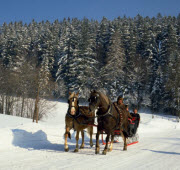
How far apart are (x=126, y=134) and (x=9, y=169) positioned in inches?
218

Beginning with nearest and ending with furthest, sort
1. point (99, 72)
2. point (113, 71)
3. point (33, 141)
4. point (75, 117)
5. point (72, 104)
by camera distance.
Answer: point (72, 104) → point (75, 117) → point (33, 141) → point (113, 71) → point (99, 72)

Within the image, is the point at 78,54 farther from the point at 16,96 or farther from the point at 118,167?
the point at 118,167

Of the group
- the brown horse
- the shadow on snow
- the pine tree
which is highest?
the pine tree

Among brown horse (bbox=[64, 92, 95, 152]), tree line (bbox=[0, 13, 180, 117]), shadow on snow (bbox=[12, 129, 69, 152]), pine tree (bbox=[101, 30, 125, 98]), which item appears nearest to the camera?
brown horse (bbox=[64, 92, 95, 152])

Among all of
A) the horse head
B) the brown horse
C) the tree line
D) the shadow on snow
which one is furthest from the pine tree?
the horse head

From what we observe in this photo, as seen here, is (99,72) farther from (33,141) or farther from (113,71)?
(33,141)

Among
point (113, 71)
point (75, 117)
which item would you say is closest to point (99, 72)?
point (113, 71)

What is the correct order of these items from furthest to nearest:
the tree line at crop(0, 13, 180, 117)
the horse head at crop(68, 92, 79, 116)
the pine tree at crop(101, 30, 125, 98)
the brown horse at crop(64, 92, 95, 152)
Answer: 1. the pine tree at crop(101, 30, 125, 98)
2. the tree line at crop(0, 13, 180, 117)
3. the brown horse at crop(64, 92, 95, 152)
4. the horse head at crop(68, 92, 79, 116)

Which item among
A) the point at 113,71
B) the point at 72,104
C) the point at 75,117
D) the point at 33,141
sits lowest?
the point at 33,141

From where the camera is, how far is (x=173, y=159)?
6.97 metres

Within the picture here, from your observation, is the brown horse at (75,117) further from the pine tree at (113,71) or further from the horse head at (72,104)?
the pine tree at (113,71)

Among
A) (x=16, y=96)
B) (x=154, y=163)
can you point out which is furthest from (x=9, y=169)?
(x=16, y=96)

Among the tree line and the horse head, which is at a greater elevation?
the tree line

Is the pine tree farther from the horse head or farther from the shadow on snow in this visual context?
the horse head
